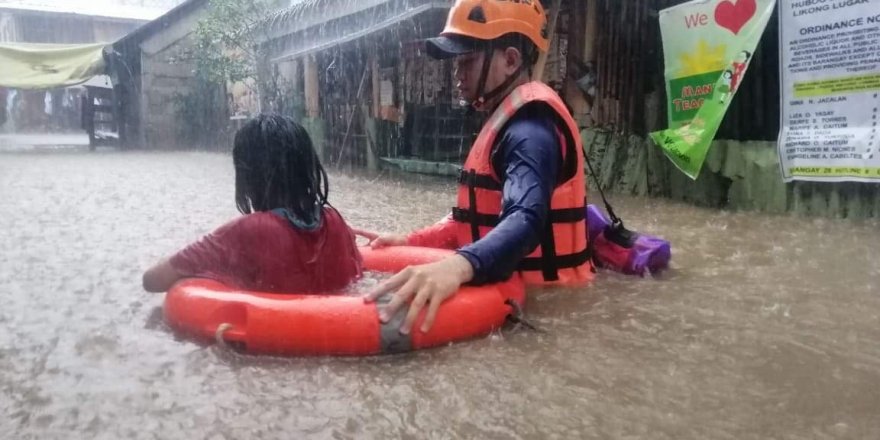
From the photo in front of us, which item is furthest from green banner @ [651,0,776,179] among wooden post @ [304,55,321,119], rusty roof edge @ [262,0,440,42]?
wooden post @ [304,55,321,119]

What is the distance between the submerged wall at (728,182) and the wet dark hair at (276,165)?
185 inches

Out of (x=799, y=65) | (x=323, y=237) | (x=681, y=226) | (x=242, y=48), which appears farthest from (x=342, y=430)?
(x=242, y=48)

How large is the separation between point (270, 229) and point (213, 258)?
0.85ft

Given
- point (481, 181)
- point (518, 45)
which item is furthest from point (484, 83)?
point (481, 181)

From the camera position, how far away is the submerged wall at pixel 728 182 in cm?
569

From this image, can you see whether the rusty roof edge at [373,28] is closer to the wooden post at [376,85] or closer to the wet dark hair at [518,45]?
the wooden post at [376,85]

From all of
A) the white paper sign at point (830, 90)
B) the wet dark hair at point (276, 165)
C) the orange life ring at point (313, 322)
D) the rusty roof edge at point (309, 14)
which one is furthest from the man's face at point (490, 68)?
the rusty roof edge at point (309, 14)

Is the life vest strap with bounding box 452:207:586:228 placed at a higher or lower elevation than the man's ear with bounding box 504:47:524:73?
lower

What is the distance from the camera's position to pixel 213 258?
2.71 metres

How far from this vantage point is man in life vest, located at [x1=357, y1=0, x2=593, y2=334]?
8.43ft

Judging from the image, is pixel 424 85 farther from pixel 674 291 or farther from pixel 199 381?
pixel 199 381

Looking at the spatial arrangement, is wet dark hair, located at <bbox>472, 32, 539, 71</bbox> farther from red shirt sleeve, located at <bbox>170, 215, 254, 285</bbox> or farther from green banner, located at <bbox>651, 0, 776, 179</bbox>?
green banner, located at <bbox>651, 0, 776, 179</bbox>

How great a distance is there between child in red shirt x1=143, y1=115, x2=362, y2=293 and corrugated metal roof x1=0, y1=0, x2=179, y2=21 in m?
29.0

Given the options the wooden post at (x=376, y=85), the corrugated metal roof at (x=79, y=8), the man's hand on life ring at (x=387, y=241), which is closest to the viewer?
the man's hand on life ring at (x=387, y=241)
